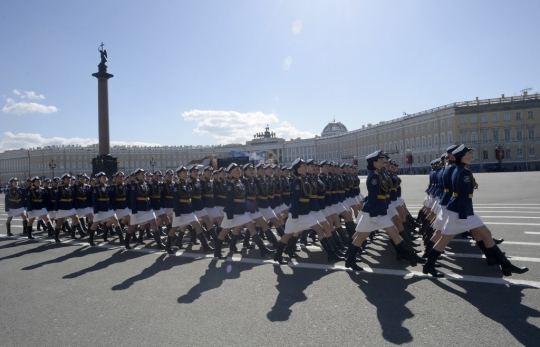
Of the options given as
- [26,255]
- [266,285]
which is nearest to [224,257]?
[266,285]

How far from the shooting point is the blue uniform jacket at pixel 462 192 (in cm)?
639

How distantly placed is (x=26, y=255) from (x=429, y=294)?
924 cm

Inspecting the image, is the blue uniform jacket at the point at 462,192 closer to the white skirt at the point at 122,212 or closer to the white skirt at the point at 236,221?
the white skirt at the point at 236,221

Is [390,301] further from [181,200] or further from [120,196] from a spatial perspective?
[120,196]

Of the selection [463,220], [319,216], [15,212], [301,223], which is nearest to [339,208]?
[319,216]

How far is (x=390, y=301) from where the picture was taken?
5.53 metres

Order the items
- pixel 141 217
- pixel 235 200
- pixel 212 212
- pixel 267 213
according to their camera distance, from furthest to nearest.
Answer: pixel 212 212 → pixel 141 217 → pixel 267 213 → pixel 235 200

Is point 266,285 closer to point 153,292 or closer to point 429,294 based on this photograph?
point 153,292

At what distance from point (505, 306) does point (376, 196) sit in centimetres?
261

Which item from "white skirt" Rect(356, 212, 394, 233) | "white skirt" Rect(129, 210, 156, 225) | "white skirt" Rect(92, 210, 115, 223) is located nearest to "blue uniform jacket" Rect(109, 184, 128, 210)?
"white skirt" Rect(92, 210, 115, 223)

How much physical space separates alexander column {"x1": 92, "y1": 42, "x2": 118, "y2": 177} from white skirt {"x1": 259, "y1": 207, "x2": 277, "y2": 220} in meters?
21.2

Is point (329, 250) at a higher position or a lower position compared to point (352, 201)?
lower

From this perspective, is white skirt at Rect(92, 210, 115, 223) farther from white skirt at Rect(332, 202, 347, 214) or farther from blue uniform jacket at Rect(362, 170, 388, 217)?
blue uniform jacket at Rect(362, 170, 388, 217)

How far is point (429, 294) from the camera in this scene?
575 cm
